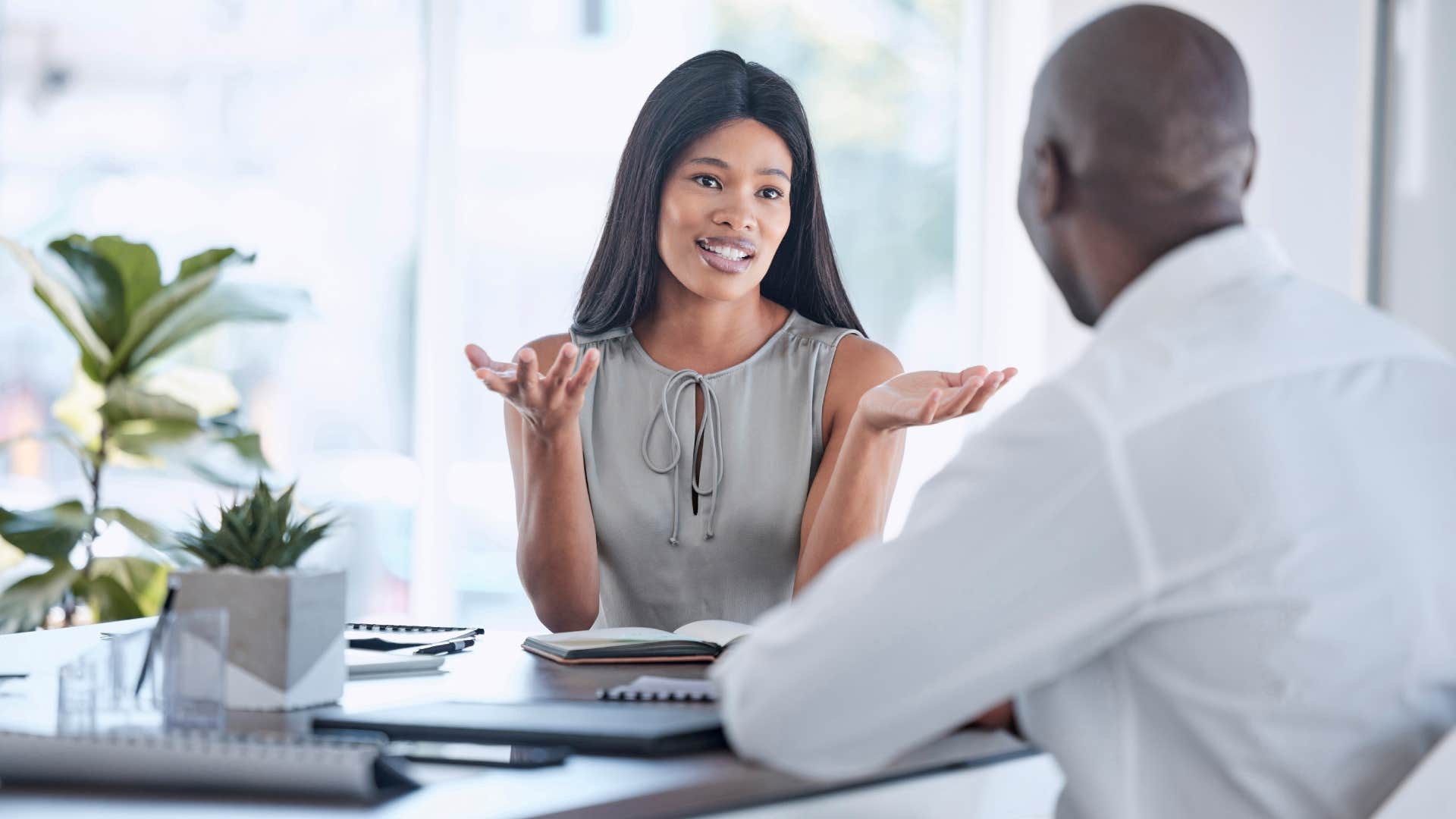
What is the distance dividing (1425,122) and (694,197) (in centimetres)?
227

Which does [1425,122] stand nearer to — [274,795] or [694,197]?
[694,197]

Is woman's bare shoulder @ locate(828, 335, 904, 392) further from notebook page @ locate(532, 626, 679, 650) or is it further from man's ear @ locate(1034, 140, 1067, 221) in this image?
man's ear @ locate(1034, 140, 1067, 221)

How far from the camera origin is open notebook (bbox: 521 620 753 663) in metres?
1.57

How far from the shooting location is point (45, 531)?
9.32 ft

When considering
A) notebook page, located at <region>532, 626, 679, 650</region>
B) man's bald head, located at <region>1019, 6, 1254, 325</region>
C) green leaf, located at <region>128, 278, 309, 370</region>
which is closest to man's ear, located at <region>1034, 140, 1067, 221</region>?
man's bald head, located at <region>1019, 6, 1254, 325</region>

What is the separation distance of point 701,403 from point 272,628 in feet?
3.44

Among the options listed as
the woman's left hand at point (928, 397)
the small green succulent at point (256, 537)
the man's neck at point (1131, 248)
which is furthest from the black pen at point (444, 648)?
the man's neck at point (1131, 248)

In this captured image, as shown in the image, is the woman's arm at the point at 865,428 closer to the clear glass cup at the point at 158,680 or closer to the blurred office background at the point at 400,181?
the clear glass cup at the point at 158,680

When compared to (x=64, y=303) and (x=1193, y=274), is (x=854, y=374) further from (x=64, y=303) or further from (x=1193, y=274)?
(x=64, y=303)

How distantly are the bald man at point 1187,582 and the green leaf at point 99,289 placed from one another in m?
2.49

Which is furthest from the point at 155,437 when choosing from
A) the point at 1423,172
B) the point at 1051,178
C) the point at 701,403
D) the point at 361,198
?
the point at 1423,172

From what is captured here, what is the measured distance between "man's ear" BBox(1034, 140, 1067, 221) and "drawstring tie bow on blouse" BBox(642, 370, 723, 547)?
112cm

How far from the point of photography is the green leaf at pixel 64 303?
9.39 ft

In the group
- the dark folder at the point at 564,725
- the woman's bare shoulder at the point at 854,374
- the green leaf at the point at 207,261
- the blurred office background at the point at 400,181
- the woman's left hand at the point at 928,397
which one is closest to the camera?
the dark folder at the point at 564,725
